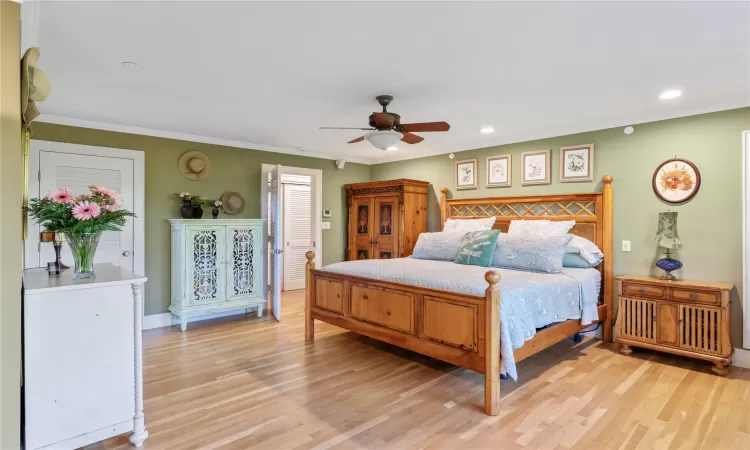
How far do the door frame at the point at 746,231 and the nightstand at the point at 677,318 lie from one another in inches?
6.4

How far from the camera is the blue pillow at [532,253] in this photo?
Answer: 370 cm

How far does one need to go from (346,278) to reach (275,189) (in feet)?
6.01

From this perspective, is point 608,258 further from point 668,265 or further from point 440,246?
point 440,246

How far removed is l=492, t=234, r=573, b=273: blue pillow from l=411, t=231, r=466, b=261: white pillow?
562 mm

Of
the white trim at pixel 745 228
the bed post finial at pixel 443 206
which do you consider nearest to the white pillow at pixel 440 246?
the bed post finial at pixel 443 206

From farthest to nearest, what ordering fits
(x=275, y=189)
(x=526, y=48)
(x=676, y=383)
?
(x=275, y=189)
(x=676, y=383)
(x=526, y=48)

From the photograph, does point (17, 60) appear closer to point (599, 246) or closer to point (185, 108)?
point (185, 108)

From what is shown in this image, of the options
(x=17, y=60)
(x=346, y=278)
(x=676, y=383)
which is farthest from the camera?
(x=346, y=278)

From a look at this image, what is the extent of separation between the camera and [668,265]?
11.9 ft

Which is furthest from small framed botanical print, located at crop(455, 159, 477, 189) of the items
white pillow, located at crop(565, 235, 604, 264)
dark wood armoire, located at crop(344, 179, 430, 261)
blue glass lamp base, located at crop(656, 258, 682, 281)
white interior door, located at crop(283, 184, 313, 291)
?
white interior door, located at crop(283, 184, 313, 291)

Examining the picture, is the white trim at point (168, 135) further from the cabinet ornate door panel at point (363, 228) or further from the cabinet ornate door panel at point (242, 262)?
the cabinet ornate door panel at point (242, 262)

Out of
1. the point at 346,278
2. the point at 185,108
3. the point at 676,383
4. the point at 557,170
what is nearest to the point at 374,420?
the point at 346,278

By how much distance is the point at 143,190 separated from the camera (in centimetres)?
451

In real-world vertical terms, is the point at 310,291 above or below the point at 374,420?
above
